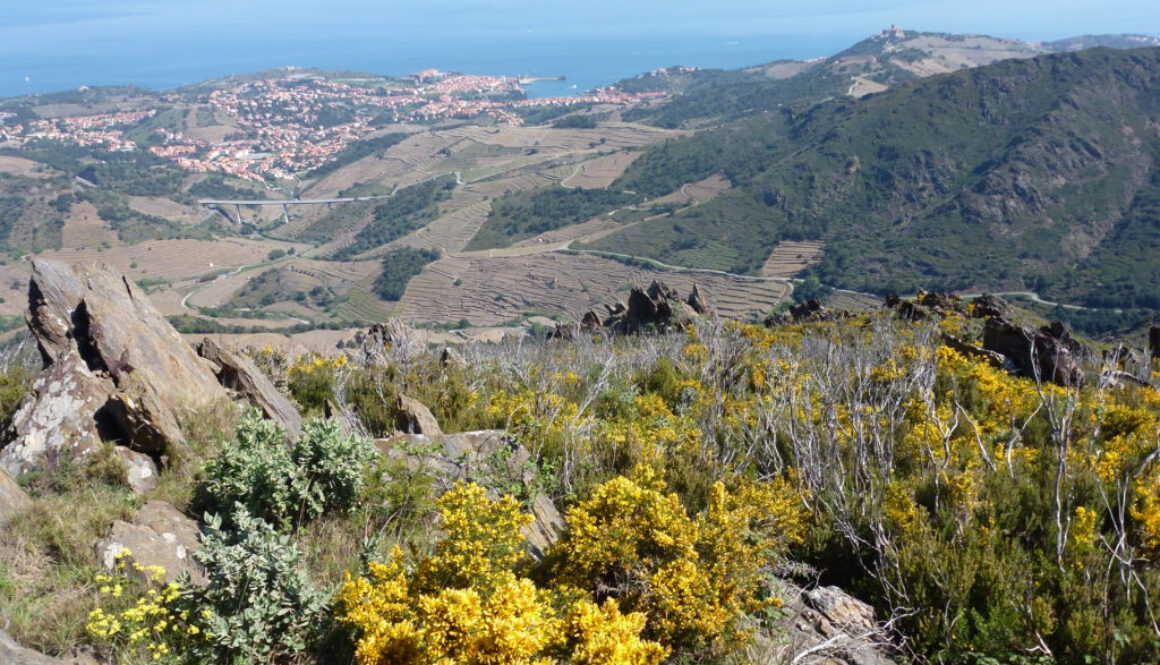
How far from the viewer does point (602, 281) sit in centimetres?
10131

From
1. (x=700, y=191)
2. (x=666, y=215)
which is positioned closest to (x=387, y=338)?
(x=666, y=215)

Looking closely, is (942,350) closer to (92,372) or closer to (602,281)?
(92,372)

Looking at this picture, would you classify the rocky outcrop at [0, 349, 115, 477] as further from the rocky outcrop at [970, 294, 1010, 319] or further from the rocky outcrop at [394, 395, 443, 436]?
the rocky outcrop at [970, 294, 1010, 319]

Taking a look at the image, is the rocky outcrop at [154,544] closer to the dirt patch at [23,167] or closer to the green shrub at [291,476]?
the green shrub at [291,476]

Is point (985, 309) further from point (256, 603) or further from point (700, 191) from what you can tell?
point (700, 191)

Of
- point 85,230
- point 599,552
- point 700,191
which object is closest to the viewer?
point 599,552

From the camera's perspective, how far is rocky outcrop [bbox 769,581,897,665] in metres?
4.01

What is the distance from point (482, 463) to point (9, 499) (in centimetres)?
331

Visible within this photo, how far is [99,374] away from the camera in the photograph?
685 centimetres

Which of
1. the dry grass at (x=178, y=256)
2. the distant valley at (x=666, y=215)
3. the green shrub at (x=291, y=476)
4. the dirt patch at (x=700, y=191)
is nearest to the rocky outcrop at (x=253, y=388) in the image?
the green shrub at (x=291, y=476)

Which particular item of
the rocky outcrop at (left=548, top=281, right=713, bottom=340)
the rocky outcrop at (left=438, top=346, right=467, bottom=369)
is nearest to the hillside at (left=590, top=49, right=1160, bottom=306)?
the rocky outcrop at (left=548, top=281, right=713, bottom=340)

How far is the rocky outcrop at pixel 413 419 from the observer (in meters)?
7.36

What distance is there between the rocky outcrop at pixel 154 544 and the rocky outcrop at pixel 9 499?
738mm

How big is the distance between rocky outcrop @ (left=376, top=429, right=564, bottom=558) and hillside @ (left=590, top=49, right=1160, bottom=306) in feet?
285
